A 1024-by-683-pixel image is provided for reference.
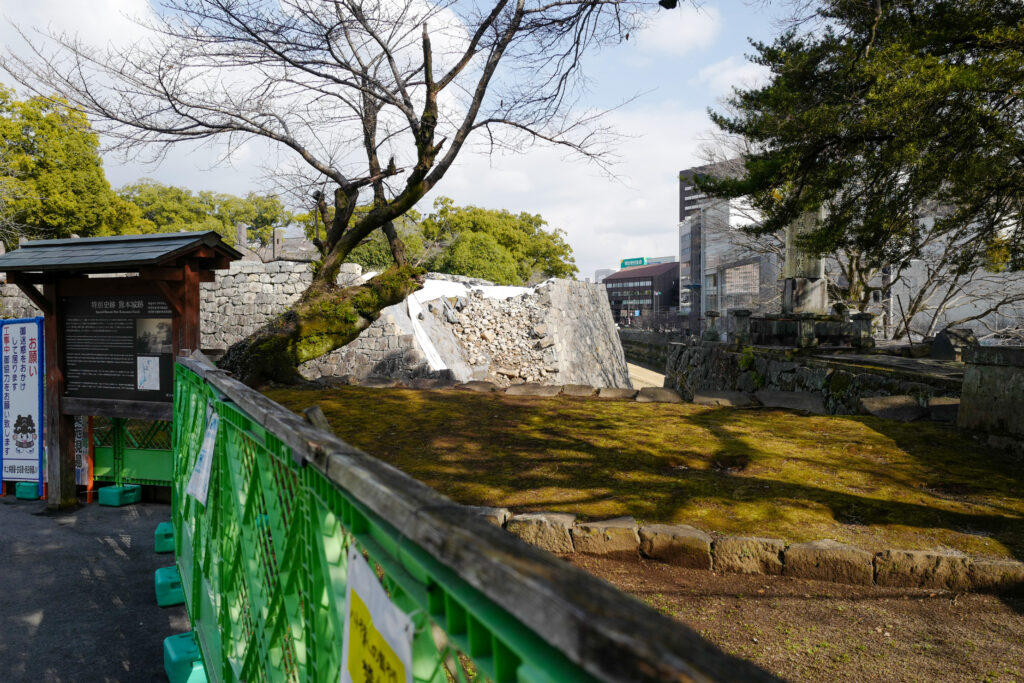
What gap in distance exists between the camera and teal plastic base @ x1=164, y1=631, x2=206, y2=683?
3.49m

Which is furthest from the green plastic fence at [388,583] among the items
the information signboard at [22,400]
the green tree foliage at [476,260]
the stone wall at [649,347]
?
the stone wall at [649,347]

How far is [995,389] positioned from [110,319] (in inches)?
355

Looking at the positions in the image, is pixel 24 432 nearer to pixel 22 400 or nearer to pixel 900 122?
pixel 22 400

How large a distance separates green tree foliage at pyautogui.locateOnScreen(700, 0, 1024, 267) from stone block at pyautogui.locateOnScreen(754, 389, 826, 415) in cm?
235

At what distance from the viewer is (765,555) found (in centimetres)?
369

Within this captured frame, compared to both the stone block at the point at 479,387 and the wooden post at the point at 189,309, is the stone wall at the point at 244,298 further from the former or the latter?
the wooden post at the point at 189,309

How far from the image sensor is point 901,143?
24.6ft

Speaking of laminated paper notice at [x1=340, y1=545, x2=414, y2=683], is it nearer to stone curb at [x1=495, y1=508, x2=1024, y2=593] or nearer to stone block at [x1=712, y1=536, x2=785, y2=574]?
stone curb at [x1=495, y1=508, x2=1024, y2=593]

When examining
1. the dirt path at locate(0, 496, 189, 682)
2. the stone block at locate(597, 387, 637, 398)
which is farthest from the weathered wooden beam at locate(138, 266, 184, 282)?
the stone block at locate(597, 387, 637, 398)

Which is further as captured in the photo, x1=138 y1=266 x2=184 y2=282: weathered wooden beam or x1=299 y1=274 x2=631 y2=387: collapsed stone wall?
x1=299 y1=274 x2=631 y2=387: collapsed stone wall

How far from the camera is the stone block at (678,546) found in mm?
3748

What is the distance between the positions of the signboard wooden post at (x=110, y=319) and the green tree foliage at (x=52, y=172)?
23.6m

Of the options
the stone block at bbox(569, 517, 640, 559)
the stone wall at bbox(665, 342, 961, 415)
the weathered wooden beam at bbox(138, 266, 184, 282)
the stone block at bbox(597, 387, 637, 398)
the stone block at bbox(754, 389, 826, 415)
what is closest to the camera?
the stone block at bbox(569, 517, 640, 559)

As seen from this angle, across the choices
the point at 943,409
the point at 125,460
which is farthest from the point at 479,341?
the point at 943,409
